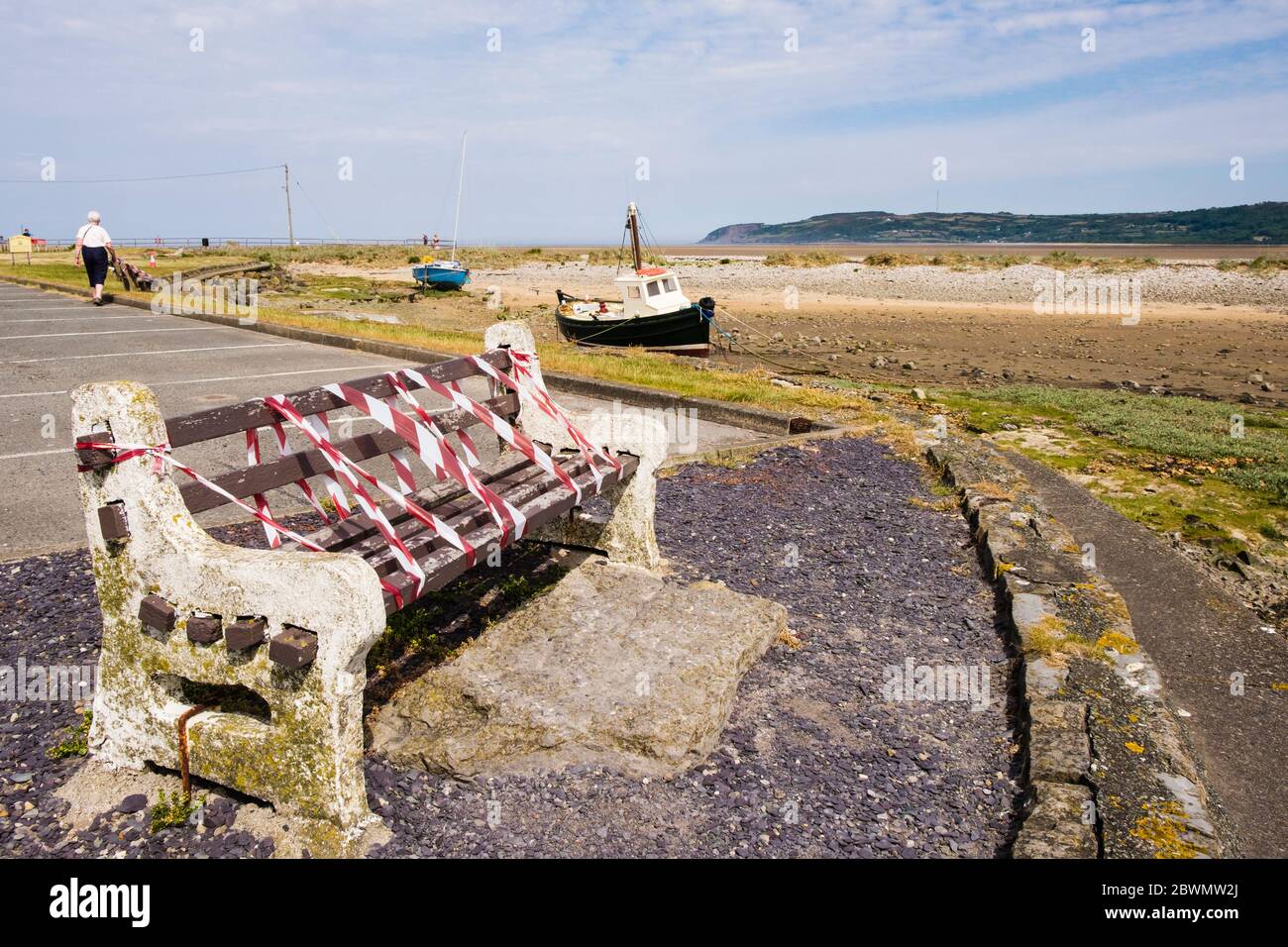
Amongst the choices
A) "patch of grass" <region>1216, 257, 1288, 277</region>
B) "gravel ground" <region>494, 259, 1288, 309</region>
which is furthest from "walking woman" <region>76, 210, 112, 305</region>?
"patch of grass" <region>1216, 257, 1288, 277</region>

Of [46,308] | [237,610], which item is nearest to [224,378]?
[237,610]

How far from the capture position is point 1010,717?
158 inches

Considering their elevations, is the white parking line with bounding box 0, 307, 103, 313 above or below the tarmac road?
above

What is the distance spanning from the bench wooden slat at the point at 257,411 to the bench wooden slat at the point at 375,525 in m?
0.49

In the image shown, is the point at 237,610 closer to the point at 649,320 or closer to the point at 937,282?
the point at 649,320

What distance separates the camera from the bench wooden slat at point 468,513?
3.56 metres

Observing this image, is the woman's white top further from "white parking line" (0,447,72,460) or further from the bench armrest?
the bench armrest

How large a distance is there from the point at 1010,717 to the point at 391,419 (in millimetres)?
2965

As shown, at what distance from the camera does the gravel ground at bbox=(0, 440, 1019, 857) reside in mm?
3088

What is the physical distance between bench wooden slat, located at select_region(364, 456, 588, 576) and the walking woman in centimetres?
1585

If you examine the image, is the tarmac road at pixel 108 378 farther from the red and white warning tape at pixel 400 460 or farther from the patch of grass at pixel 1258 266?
the patch of grass at pixel 1258 266

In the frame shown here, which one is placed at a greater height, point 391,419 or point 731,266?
point 731,266
